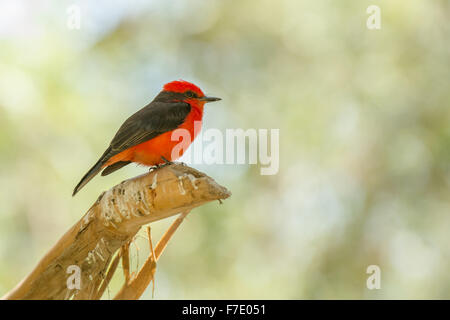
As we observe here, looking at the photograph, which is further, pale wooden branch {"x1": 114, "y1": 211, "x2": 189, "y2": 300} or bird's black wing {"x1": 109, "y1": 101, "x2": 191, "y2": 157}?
bird's black wing {"x1": 109, "y1": 101, "x2": 191, "y2": 157}

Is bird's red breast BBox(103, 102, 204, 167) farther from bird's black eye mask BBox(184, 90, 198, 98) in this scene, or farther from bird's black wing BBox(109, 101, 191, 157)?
bird's black eye mask BBox(184, 90, 198, 98)

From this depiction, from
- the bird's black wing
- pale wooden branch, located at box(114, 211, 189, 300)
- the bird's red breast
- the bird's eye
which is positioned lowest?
pale wooden branch, located at box(114, 211, 189, 300)

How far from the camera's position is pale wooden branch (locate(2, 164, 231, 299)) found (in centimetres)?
339

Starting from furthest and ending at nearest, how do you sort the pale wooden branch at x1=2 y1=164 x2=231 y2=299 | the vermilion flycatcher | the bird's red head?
the bird's red head, the vermilion flycatcher, the pale wooden branch at x1=2 y1=164 x2=231 y2=299

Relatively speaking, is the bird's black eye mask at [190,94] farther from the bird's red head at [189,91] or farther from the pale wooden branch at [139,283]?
the pale wooden branch at [139,283]

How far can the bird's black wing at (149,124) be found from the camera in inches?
191

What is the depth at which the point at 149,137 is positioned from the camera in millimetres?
4938

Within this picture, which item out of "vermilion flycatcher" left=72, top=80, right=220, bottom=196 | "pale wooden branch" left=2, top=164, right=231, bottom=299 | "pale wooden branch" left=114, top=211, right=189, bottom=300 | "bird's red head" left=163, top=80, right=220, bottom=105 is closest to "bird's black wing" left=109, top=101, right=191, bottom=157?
"vermilion flycatcher" left=72, top=80, right=220, bottom=196

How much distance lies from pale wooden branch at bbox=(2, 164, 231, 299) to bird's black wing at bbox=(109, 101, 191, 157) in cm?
117

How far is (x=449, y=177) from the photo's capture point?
26.1 feet

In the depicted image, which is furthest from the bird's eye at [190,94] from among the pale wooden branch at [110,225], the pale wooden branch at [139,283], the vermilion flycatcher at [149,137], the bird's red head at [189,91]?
the pale wooden branch at [139,283]

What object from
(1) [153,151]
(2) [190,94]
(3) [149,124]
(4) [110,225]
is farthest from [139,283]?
(2) [190,94]

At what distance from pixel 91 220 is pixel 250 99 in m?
5.31

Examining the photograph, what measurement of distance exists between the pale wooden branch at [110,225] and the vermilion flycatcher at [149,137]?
997 millimetres
